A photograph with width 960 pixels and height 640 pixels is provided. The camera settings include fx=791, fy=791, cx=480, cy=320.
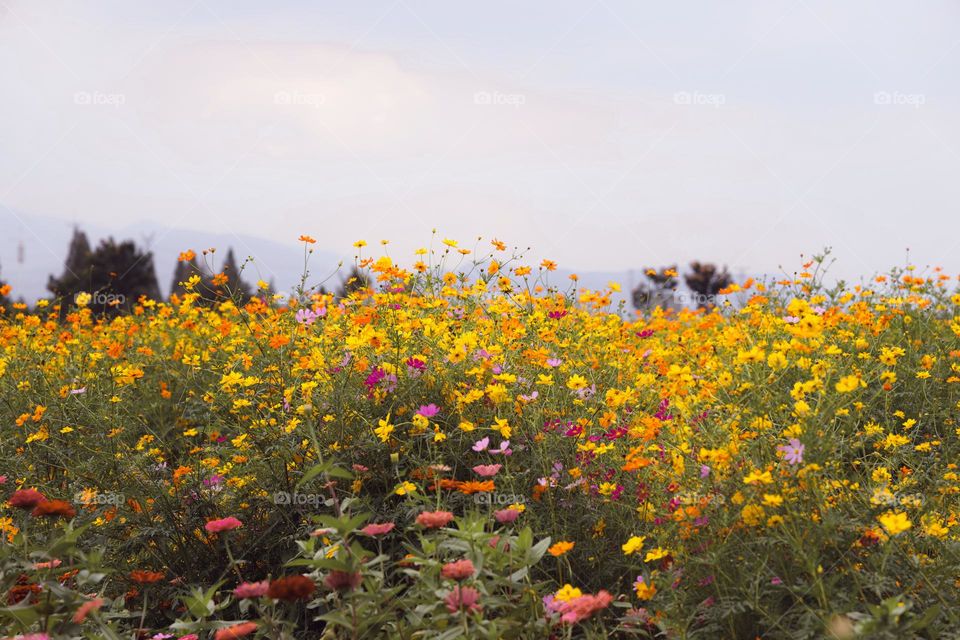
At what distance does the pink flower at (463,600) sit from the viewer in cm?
218

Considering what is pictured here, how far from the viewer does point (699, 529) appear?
2.69 metres

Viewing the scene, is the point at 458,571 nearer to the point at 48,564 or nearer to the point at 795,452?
the point at 795,452

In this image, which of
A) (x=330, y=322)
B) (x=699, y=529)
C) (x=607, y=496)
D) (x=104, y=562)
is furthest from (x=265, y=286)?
(x=699, y=529)

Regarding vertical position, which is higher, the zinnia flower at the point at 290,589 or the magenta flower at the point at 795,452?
the magenta flower at the point at 795,452

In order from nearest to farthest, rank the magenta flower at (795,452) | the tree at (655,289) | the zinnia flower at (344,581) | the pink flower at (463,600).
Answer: the zinnia flower at (344,581), the pink flower at (463,600), the magenta flower at (795,452), the tree at (655,289)

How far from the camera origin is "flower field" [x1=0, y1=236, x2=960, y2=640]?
2.41 m

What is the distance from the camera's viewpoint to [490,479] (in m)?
3.27

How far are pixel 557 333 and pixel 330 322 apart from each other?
1402 millimetres

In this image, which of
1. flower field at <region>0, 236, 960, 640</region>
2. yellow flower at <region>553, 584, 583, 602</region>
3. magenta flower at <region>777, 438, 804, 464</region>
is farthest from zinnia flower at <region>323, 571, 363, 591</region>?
magenta flower at <region>777, 438, 804, 464</region>

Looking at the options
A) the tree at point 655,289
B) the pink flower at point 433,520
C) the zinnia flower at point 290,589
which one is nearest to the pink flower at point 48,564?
the zinnia flower at point 290,589

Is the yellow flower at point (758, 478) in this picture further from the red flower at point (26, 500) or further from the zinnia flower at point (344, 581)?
the red flower at point (26, 500)

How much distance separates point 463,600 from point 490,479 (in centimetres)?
110

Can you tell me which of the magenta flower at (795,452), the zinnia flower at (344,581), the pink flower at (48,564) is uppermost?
the magenta flower at (795,452)

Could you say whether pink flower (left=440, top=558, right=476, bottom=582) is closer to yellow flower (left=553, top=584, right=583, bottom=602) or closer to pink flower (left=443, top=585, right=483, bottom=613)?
pink flower (left=443, top=585, right=483, bottom=613)
